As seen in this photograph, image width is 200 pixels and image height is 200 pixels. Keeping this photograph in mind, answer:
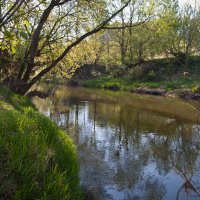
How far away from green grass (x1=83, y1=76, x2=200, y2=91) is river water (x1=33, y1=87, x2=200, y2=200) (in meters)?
15.9

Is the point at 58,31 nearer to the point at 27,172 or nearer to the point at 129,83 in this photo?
the point at 27,172

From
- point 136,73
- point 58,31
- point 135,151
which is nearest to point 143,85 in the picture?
point 136,73

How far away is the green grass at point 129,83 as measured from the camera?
43.8 metres

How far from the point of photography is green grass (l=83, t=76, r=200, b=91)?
4384 centimetres

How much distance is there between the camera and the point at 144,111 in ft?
90.3

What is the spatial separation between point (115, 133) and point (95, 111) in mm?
8203

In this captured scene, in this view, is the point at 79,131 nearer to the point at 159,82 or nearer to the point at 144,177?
the point at 144,177

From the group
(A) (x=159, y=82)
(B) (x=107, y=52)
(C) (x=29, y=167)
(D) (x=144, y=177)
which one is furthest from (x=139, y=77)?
(C) (x=29, y=167)

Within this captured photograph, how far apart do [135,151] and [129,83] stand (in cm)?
3694

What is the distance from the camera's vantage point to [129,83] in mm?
51625

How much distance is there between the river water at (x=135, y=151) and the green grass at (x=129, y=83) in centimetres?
1594

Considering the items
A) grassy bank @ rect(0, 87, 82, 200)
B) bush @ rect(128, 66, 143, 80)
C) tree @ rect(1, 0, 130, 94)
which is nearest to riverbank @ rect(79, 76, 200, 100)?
bush @ rect(128, 66, 143, 80)

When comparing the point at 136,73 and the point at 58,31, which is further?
the point at 136,73

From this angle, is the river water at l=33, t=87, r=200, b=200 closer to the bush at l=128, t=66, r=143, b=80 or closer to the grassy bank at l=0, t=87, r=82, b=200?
the grassy bank at l=0, t=87, r=82, b=200
